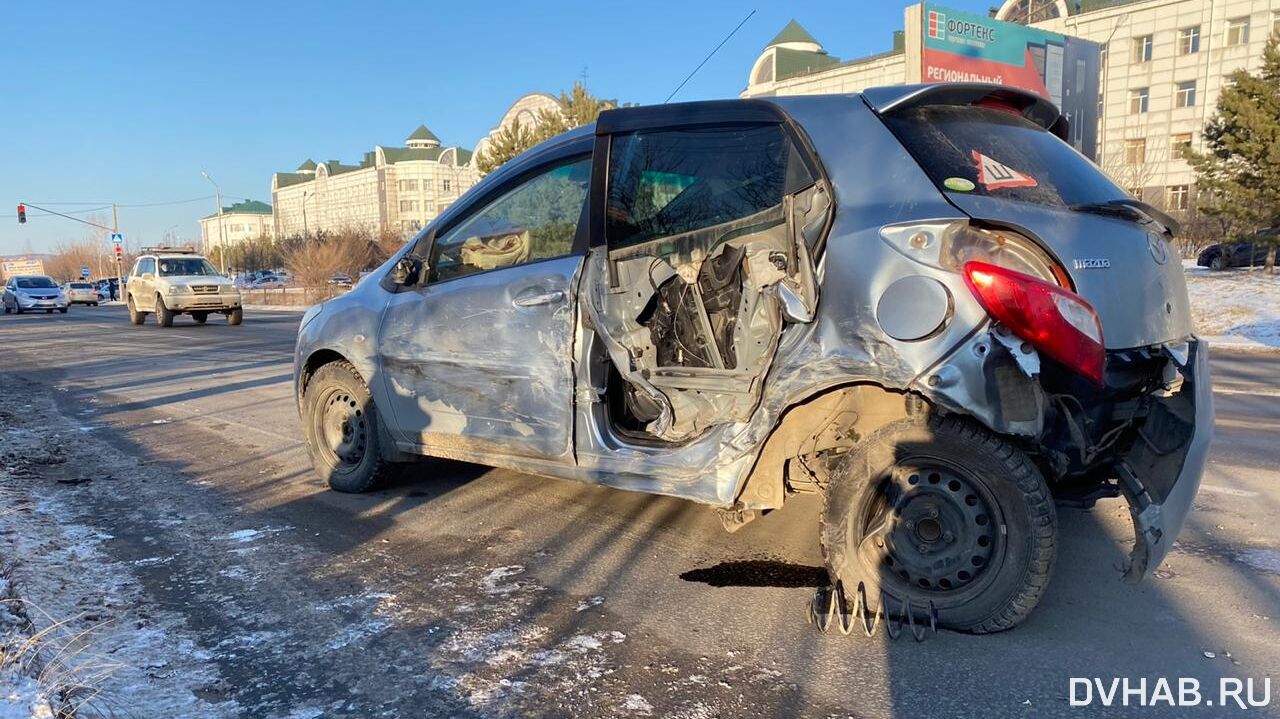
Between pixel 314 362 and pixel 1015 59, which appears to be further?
pixel 1015 59

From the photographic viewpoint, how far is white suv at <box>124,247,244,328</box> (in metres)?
21.8

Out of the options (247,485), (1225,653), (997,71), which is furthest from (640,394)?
(997,71)

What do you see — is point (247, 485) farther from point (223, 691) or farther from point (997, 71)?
point (997, 71)

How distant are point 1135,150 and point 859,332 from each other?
58303mm

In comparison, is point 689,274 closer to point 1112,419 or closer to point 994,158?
point 994,158

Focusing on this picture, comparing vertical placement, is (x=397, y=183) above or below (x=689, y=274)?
above

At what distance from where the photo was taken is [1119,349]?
2955 mm

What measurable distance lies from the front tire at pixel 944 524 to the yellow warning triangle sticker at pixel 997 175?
34.7 inches

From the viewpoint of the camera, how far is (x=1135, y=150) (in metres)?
51.4

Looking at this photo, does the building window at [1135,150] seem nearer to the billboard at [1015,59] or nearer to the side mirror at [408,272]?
the billboard at [1015,59]

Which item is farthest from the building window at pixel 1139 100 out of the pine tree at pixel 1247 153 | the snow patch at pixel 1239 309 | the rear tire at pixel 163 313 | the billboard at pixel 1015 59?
the rear tire at pixel 163 313

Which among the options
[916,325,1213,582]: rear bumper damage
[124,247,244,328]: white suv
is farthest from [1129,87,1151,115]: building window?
[916,325,1213,582]: rear bumper damage

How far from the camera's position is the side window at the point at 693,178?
11.3 ft

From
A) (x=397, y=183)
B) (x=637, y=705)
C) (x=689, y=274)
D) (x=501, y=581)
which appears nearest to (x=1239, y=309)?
Answer: (x=689, y=274)
